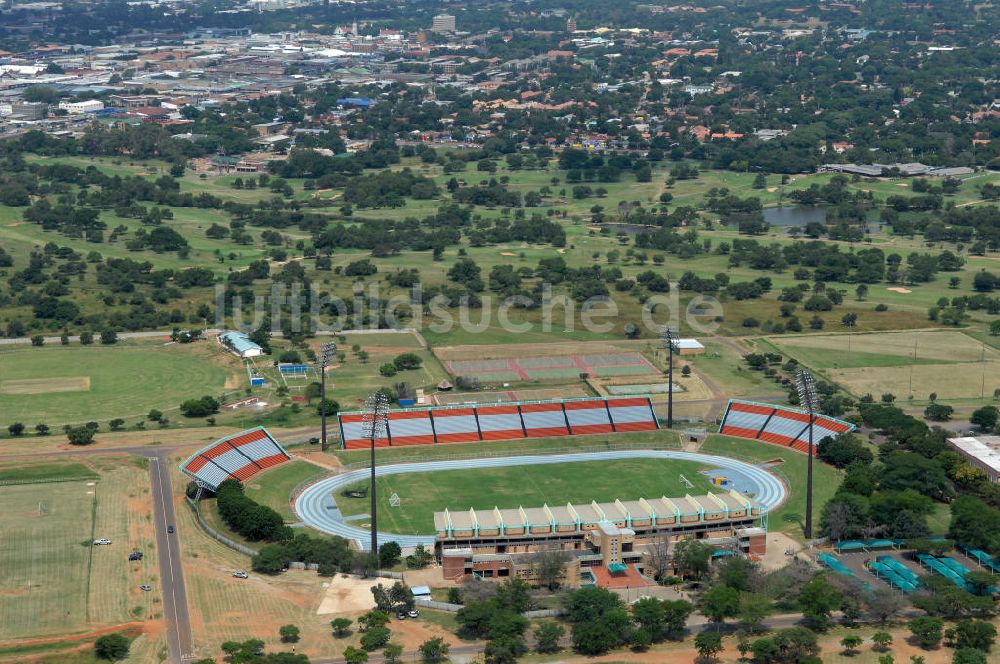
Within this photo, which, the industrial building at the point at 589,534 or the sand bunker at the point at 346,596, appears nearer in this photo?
the sand bunker at the point at 346,596

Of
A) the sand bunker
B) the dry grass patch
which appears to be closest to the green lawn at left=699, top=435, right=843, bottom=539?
the sand bunker

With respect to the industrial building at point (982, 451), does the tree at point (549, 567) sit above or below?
above

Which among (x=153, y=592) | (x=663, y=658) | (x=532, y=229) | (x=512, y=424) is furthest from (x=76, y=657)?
(x=532, y=229)

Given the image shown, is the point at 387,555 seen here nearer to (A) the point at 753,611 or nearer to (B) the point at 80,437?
(A) the point at 753,611

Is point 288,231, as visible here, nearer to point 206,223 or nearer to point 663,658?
point 206,223

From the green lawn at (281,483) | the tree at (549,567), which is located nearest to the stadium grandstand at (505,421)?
the green lawn at (281,483)

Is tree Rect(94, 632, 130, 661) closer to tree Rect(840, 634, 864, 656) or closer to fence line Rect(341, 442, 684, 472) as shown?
fence line Rect(341, 442, 684, 472)

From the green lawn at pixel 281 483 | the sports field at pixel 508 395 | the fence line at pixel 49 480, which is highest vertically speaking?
the fence line at pixel 49 480

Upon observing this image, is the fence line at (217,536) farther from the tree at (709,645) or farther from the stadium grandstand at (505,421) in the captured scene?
the tree at (709,645)
